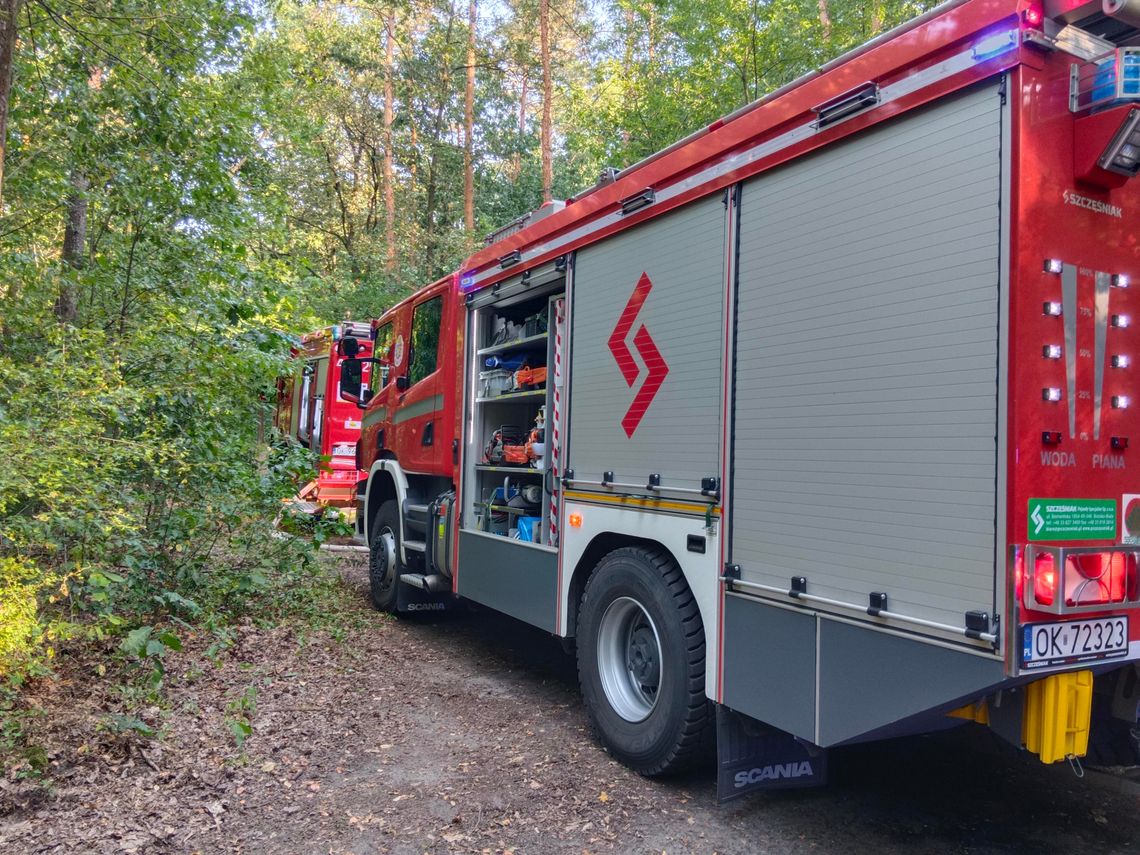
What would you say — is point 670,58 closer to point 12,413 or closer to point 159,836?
point 12,413

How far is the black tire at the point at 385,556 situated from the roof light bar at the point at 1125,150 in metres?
6.01

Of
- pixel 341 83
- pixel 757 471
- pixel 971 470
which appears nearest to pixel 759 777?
pixel 757 471

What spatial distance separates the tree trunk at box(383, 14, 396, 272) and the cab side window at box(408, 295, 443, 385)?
50.3ft

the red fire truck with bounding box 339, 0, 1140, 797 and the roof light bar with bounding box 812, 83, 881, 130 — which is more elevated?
the roof light bar with bounding box 812, 83, 881, 130

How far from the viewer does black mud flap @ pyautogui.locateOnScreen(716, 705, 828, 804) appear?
3.53 m

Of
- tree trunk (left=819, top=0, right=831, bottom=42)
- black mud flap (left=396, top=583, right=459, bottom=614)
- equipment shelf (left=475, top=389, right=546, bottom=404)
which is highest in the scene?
tree trunk (left=819, top=0, right=831, bottom=42)

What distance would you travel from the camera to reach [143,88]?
720 cm

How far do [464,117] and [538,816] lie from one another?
21.2 m

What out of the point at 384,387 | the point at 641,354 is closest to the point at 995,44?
the point at 641,354

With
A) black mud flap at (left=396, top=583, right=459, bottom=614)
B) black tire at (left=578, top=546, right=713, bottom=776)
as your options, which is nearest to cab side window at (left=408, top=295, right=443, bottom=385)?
black mud flap at (left=396, top=583, right=459, bottom=614)

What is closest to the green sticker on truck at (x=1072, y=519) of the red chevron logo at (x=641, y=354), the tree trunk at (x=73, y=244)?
the red chevron logo at (x=641, y=354)

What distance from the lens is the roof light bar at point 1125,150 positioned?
2529mm

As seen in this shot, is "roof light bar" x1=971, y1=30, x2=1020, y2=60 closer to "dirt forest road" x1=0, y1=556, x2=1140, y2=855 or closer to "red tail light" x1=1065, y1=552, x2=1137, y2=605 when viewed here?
"red tail light" x1=1065, y1=552, x2=1137, y2=605

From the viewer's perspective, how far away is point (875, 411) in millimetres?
2900
